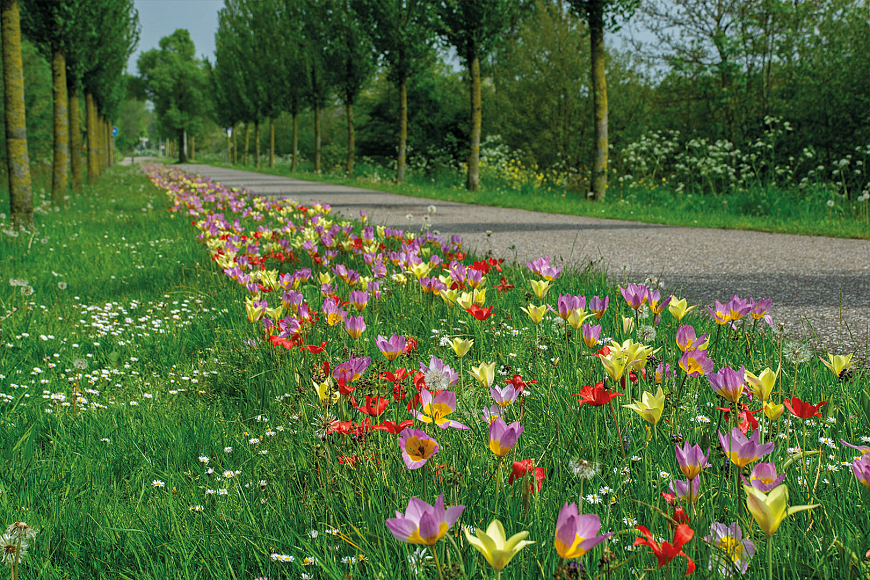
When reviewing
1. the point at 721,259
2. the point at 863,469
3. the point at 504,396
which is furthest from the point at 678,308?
the point at 721,259

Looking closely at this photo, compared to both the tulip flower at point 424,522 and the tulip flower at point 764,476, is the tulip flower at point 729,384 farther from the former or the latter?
the tulip flower at point 424,522

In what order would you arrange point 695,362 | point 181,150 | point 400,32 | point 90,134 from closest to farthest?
1. point 695,362
2. point 90,134
3. point 400,32
4. point 181,150

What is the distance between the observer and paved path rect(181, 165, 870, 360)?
3215mm

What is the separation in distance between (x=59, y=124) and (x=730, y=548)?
11984mm

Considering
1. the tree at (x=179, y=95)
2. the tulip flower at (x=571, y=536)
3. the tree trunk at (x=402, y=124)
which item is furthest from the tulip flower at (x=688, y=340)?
the tree at (x=179, y=95)

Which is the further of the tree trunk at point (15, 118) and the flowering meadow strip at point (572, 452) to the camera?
Result: the tree trunk at point (15, 118)

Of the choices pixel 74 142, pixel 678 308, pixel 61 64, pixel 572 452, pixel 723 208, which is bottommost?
pixel 572 452

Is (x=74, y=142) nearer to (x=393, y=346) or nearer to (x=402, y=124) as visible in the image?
(x=402, y=124)

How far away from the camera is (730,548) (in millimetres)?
913

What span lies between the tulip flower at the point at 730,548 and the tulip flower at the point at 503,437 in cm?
35

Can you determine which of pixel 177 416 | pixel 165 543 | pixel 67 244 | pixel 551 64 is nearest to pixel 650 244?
pixel 177 416

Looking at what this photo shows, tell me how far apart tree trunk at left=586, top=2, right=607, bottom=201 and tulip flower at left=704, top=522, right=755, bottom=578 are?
1132cm

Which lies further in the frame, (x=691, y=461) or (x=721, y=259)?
(x=721, y=259)

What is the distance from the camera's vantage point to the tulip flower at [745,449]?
103 centimetres
